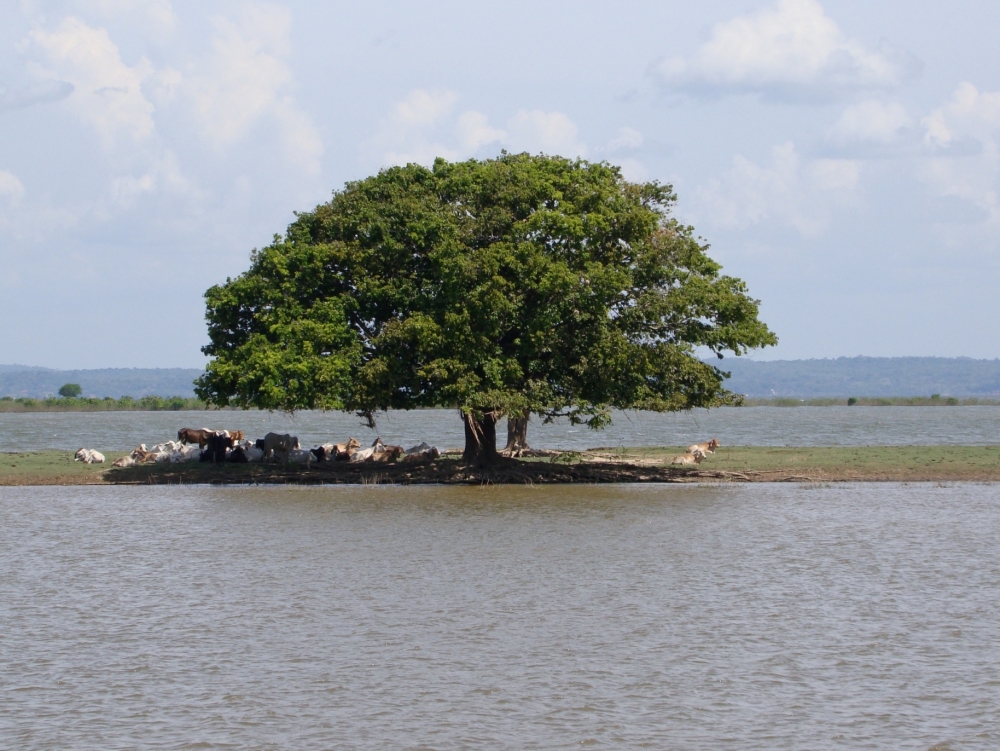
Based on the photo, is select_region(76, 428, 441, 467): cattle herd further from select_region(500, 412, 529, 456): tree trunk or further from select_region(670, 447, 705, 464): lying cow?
select_region(670, 447, 705, 464): lying cow

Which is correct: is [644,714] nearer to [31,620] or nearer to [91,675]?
[91,675]

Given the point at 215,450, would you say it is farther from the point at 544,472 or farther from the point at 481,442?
the point at 544,472

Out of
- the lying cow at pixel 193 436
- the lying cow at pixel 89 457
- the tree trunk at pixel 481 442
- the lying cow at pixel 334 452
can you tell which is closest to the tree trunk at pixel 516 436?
the tree trunk at pixel 481 442

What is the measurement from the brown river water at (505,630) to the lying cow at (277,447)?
36.4 feet

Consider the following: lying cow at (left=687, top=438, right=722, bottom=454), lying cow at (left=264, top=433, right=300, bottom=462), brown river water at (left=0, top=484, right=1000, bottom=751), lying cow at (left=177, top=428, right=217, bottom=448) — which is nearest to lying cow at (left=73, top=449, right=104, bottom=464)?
lying cow at (left=177, top=428, right=217, bottom=448)

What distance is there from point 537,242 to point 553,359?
9.60ft

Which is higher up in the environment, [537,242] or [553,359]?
[537,242]

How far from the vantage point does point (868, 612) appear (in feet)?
50.9

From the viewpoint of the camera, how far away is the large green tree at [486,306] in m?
30.4

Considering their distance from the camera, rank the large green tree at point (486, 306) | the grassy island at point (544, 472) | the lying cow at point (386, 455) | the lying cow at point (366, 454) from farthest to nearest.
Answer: the lying cow at point (366, 454) → the lying cow at point (386, 455) → the grassy island at point (544, 472) → the large green tree at point (486, 306)

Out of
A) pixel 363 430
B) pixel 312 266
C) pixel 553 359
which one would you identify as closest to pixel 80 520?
pixel 312 266

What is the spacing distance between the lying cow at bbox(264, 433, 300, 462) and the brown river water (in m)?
11.1

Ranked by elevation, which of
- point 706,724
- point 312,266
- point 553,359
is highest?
point 312,266

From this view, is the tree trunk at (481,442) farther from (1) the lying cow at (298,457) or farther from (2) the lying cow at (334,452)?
(1) the lying cow at (298,457)
